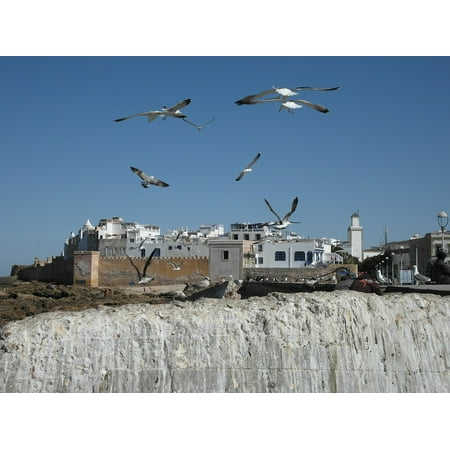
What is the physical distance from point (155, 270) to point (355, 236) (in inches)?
1310

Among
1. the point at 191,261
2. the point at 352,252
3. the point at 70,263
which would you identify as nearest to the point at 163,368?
the point at 191,261

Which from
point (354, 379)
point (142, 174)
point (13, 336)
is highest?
point (142, 174)

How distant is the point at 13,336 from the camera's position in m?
9.38

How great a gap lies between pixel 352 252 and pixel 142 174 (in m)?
57.0

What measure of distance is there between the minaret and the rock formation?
2439 inches

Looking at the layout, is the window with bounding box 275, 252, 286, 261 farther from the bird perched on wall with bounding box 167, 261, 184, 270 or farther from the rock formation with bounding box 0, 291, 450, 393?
the rock formation with bounding box 0, 291, 450, 393

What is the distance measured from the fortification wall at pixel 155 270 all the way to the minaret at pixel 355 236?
30.1 meters

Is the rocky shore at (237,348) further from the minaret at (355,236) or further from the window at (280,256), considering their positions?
the minaret at (355,236)

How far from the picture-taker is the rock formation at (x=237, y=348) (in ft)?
30.8

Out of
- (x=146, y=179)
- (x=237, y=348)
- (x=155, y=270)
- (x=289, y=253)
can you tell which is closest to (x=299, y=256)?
(x=289, y=253)

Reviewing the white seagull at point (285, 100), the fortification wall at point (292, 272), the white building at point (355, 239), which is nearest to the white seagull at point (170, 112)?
the white seagull at point (285, 100)

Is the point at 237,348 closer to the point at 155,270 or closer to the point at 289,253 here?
the point at 155,270

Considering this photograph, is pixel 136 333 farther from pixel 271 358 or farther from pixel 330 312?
pixel 330 312

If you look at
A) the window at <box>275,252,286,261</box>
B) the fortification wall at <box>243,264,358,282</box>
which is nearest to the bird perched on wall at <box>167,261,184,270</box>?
the fortification wall at <box>243,264,358,282</box>
